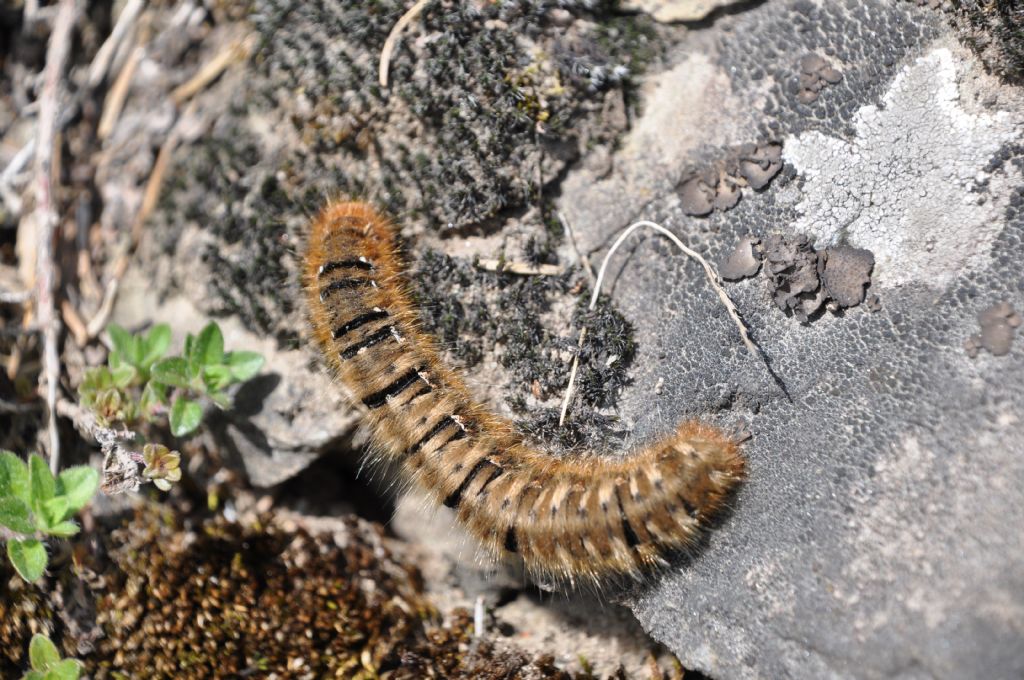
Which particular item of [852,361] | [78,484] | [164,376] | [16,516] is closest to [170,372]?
[164,376]

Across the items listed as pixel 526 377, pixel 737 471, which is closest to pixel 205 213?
pixel 526 377

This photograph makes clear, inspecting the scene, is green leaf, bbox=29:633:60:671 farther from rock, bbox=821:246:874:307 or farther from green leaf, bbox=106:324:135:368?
rock, bbox=821:246:874:307

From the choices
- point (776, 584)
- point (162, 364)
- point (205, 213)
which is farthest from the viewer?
point (205, 213)

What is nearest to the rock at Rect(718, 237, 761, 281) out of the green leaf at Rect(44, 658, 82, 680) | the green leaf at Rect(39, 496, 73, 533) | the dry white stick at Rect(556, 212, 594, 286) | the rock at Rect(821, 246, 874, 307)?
the rock at Rect(821, 246, 874, 307)

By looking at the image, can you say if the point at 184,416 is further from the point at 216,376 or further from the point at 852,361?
the point at 852,361

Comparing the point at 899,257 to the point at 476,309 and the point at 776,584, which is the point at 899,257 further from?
the point at 476,309
